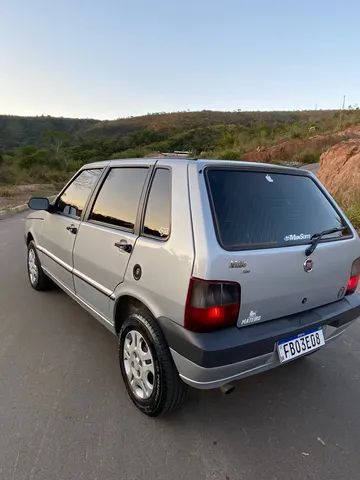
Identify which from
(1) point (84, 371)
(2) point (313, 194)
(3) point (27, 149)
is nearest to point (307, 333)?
(2) point (313, 194)

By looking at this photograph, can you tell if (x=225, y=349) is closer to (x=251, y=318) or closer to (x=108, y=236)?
(x=251, y=318)

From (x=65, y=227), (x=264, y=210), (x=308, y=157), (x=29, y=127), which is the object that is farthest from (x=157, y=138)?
(x=264, y=210)

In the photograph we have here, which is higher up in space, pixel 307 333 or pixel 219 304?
pixel 219 304

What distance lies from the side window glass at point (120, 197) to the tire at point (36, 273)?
168 cm

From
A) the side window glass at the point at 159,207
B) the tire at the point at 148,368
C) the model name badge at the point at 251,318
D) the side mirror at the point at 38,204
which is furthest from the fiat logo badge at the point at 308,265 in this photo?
the side mirror at the point at 38,204

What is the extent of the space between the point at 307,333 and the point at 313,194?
107 cm

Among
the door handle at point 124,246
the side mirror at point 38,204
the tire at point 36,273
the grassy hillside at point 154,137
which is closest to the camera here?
the door handle at point 124,246

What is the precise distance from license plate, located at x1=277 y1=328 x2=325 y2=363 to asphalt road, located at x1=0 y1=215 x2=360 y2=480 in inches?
19.2

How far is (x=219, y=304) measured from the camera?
80.0 inches

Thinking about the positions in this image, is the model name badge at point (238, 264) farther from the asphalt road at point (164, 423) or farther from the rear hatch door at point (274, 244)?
the asphalt road at point (164, 423)

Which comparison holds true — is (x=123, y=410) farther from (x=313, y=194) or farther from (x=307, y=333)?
(x=313, y=194)

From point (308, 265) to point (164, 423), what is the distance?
4.54 ft

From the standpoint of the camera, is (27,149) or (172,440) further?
(27,149)

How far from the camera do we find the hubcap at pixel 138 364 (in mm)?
2404
